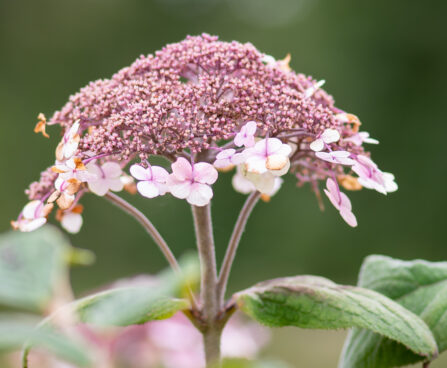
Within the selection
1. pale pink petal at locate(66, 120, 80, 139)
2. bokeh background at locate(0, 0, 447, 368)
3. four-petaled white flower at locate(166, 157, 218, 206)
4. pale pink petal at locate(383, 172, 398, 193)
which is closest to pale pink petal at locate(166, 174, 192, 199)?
four-petaled white flower at locate(166, 157, 218, 206)

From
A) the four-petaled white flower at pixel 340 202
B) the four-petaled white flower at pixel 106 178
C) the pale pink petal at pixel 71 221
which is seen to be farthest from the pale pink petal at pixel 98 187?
Answer: the four-petaled white flower at pixel 340 202

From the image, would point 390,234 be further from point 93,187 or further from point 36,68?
point 93,187

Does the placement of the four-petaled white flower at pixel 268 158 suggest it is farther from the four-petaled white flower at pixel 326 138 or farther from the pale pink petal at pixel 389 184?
the pale pink petal at pixel 389 184

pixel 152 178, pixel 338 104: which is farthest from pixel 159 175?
pixel 338 104

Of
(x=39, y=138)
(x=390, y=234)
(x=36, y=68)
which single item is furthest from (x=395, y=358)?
(x=36, y=68)

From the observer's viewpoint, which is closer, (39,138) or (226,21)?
(39,138)

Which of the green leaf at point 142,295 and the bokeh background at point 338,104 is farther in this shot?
the bokeh background at point 338,104
